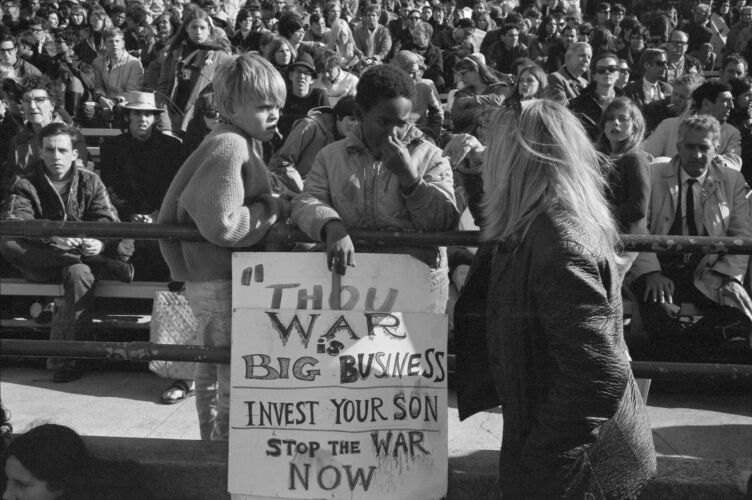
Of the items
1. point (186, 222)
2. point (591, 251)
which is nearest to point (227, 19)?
point (186, 222)

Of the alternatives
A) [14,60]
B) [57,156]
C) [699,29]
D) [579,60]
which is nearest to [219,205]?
[57,156]

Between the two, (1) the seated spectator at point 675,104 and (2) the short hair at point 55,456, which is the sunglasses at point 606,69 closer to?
(1) the seated spectator at point 675,104

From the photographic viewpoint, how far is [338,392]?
3035mm

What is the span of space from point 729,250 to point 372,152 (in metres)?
1.28

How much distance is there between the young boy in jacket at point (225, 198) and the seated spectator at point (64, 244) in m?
2.62

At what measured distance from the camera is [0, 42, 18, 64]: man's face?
1091 cm

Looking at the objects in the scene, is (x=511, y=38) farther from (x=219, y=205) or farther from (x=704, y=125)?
(x=219, y=205)

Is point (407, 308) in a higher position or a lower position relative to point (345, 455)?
higher

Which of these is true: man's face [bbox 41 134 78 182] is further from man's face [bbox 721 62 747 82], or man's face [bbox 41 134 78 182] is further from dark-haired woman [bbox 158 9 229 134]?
man's face [bbox 721 62 747 82]

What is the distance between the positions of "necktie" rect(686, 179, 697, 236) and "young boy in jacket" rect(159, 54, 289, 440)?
291cm

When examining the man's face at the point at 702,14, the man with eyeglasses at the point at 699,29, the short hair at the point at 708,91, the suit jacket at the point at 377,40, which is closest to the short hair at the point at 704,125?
the short hair at the point at 708,91

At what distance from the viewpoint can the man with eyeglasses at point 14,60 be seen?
10930 millimetres

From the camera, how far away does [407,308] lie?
10.1 ft

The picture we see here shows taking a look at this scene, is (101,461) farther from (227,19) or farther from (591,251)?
(227,19)
